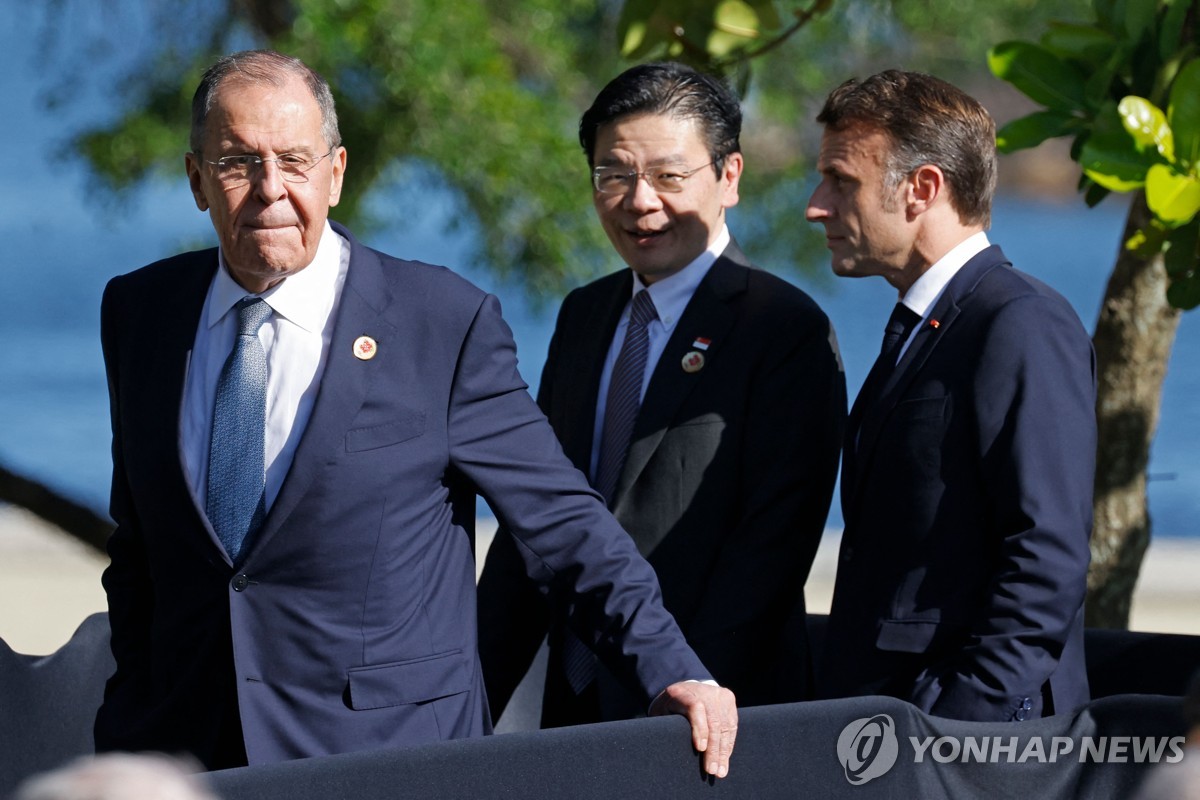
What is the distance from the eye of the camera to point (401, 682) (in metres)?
2.61

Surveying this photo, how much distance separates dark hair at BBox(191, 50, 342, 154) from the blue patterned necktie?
0.38 m

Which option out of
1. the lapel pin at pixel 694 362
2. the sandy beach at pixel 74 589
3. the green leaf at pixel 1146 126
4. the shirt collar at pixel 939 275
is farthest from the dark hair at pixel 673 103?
the sandy beach at pixel 74 589

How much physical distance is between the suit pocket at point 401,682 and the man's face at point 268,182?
0.65 meters

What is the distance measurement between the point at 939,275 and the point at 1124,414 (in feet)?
4.62

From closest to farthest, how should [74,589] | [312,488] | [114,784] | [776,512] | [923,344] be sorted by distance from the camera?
[114,784]
[312,488]
[923,344]
[776,512]
[74,589]

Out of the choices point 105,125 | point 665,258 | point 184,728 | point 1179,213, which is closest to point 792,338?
point 665,258

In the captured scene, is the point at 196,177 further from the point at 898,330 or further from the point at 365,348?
the point at 898,330

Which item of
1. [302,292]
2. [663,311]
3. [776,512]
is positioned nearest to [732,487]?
[776,512]

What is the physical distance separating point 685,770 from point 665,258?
1.41 m

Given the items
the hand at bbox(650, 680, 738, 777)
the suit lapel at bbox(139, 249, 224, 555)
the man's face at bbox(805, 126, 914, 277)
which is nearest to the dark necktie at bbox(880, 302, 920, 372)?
the man's face at bbox(805, 126, 914, 277)

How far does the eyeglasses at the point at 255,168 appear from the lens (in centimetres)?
265

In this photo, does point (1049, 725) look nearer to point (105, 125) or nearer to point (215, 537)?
point (215, 537)

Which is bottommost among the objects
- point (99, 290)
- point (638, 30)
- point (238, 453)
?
point (238, 453)

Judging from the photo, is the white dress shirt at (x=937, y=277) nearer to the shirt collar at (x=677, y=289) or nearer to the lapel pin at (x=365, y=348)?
the shirt collar at (x=677, y=289)
